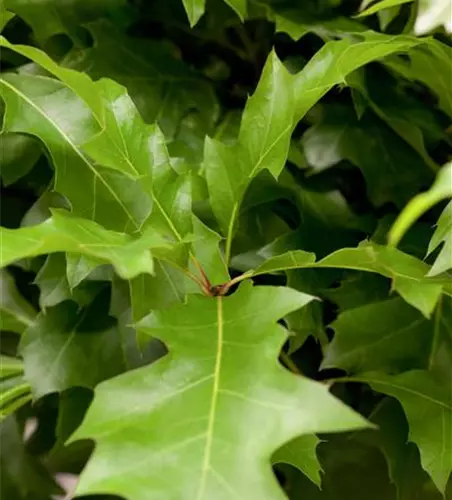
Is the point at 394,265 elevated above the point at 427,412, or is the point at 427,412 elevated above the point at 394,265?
the point at 394,265

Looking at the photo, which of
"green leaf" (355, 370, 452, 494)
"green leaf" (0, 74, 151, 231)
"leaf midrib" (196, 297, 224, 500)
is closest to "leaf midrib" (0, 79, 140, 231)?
"green leaf" (0, 74, 151, 231)

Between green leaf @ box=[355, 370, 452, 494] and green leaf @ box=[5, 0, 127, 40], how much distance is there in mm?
377

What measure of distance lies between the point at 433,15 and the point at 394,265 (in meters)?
0.16

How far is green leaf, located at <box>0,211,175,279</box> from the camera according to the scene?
1.60ft

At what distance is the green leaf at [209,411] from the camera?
46 cm

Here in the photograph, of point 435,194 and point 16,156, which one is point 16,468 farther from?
point 435,194

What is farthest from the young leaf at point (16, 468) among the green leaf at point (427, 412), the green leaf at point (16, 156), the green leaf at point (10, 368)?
the green leaf at point (427, 412)

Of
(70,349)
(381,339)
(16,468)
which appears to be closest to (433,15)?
(381,339)

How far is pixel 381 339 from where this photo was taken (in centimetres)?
69

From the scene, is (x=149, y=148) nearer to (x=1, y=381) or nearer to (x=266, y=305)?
(x=266, y=305)

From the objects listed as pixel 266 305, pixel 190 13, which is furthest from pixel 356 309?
pixel 190 13

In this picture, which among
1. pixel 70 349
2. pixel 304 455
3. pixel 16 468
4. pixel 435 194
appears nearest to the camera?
pixel 435 194

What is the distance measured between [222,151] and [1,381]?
0.28 meters

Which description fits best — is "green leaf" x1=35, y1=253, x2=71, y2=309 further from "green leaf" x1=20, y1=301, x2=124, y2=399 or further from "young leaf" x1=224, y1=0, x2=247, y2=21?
"young leaf" x1=224, y1=0, x2=247, y2=21
